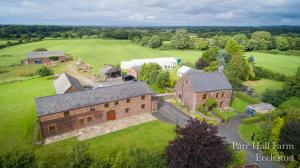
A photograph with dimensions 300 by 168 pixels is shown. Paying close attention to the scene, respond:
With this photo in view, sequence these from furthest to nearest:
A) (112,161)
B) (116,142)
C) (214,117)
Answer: (214,117) → (116,142) → (112,161)

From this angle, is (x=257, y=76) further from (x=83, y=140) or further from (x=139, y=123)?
(x=83, y=140)

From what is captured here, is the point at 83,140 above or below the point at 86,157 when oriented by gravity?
below

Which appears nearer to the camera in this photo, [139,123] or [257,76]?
[139,123]

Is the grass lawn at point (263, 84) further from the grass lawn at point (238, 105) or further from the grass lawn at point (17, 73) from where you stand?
the grass lawn at point (17, 73)

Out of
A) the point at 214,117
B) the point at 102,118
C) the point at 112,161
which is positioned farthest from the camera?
the point at 214,117

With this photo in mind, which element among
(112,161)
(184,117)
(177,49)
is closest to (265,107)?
(184,117)

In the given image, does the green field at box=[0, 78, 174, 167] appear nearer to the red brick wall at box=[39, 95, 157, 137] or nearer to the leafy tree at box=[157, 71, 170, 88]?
the red brick wall at box=[39, 95, 157, 137]

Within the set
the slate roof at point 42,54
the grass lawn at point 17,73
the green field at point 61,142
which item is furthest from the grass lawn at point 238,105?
the slate roof at point 42,54
